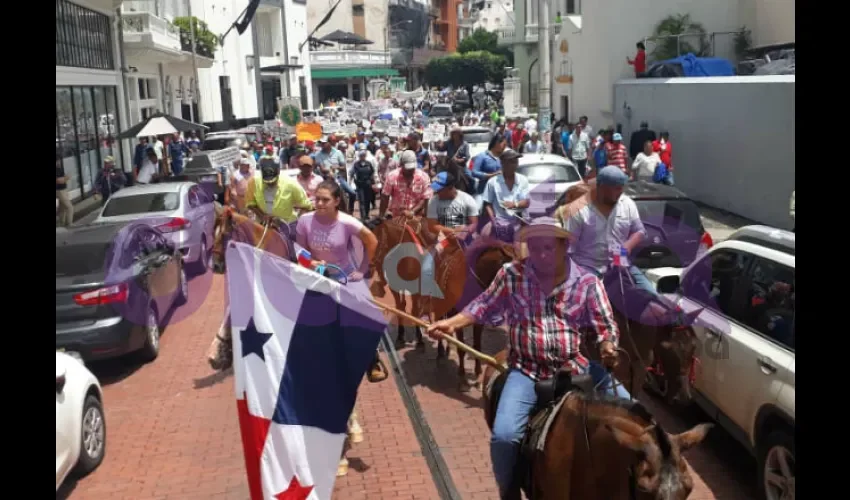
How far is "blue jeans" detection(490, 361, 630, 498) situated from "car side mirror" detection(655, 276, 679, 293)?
2.14 metres

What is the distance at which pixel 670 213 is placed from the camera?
10578 mm

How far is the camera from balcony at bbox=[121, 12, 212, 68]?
27750 millimetres

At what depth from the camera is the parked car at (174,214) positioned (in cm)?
1355

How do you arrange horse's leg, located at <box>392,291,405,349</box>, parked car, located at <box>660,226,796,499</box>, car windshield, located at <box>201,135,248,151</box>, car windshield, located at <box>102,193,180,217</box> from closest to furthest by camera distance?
1. parked car, located at <box>660,226,796,499</box>
2. horse's leg, located at <box>392,291,405,349</box>
3. car windshield, located at <box>102,193,180,217</box>
4. car windshield, located at <box>201,135,248,151</box>

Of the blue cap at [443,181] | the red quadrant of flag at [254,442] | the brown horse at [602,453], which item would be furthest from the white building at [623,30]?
the brown horse at [602,453]

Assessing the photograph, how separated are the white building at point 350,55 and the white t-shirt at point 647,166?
2364 inches

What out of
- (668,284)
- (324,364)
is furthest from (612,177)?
(324,364)

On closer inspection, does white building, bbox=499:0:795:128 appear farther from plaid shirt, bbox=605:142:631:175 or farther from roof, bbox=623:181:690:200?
roof, bbox=623:181:690:200

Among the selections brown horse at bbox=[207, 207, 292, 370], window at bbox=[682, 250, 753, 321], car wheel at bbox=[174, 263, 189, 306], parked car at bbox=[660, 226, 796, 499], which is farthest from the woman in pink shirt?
car wheel at bbox=[174, 263, 189, 306]

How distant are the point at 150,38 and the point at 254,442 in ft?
85.2

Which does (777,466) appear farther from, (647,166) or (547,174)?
(647,166)
